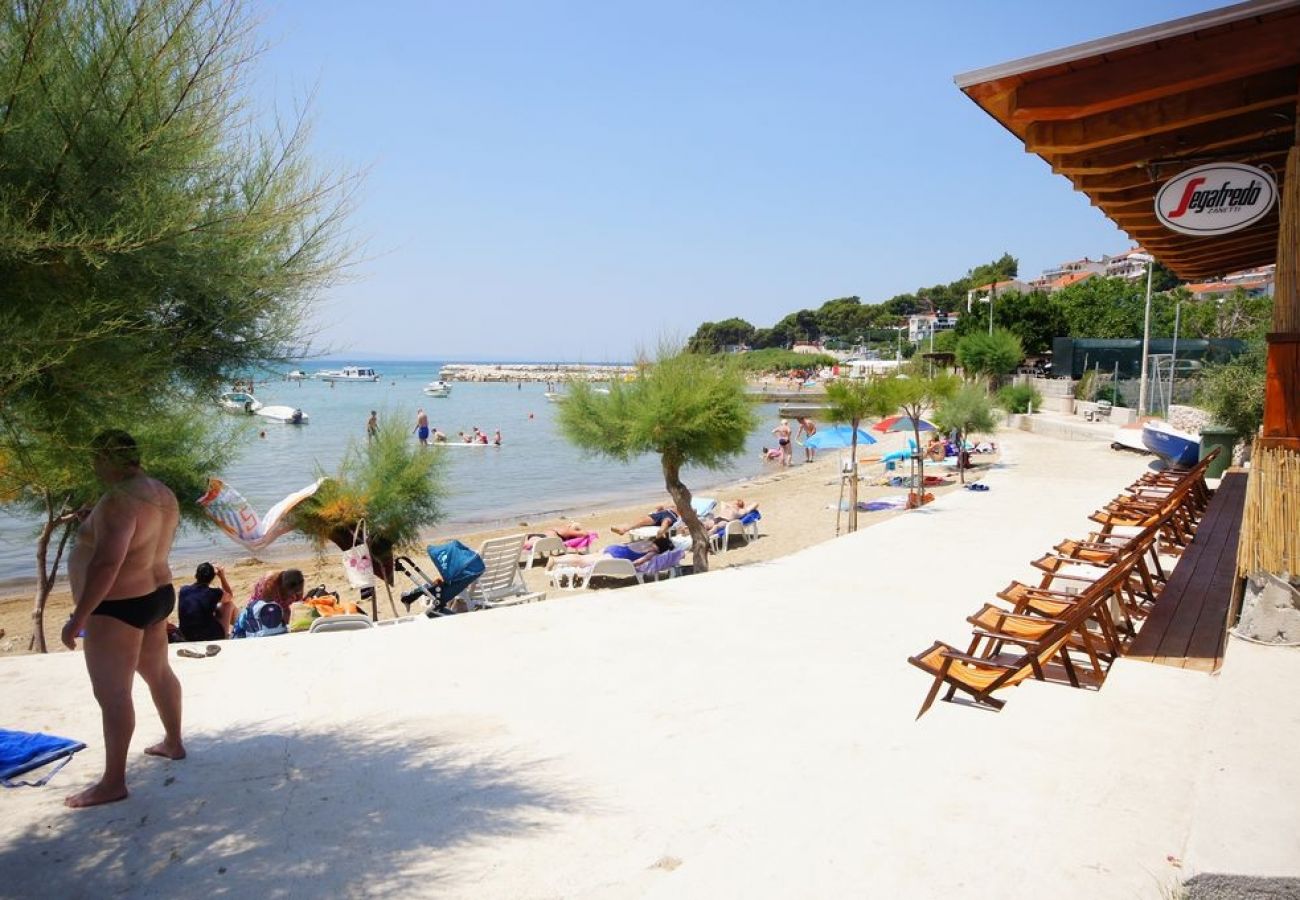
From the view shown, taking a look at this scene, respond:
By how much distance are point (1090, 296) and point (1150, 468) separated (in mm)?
51667

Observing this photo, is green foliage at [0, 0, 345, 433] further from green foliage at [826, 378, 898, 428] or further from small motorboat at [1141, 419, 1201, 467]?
small motorboat at [1141, 419, 1201, 467]

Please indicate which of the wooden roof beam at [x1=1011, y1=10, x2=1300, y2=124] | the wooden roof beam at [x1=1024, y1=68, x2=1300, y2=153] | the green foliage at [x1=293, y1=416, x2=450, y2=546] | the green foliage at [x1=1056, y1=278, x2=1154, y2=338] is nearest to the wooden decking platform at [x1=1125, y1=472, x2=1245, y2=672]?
the wooden roof beam at [x1=1011, y1=10, x2=1300, y2=124]

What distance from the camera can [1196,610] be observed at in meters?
5.23

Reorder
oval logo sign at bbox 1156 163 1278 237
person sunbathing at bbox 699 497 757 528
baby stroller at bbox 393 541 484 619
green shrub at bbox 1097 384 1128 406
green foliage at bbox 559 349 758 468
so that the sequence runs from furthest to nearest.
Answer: green shrub at bbox 1097 384 1128 406 → person sunbathing at bbox 699 497 757 528 → green foliage at bbox 559 349 758 468 → baby stroller at bbox 393 541 484 619 → oval logo sign at bbox 1156 163 1278 237

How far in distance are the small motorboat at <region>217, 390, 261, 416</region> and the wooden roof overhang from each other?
13.5 ft

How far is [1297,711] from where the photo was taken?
325 cm

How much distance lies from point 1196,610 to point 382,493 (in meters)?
8.85

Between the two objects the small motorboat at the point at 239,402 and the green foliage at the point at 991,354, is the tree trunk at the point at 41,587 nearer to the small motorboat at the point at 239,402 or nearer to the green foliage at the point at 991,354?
the small motorboat at the point at 239,402

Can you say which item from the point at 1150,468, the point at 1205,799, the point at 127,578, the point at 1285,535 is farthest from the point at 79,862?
the point at 1150,468

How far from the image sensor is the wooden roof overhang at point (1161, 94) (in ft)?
14.8

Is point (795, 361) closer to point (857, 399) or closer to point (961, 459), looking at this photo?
point (961, 459)

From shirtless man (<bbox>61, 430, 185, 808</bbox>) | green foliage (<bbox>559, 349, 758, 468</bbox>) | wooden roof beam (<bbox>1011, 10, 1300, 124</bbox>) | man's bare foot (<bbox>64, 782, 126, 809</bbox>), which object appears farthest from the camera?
green foliage (<bbox>559, 349, 758, 468</bbox>)

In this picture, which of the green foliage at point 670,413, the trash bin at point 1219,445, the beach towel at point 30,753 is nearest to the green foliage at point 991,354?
the trash bin at point 1219,445

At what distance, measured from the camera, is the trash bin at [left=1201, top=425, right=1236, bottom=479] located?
45.5ft
